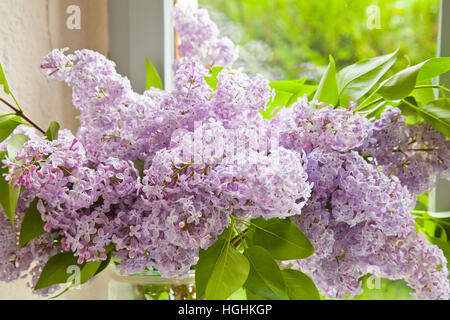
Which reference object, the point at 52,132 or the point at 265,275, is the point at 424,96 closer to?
the point at 265,275

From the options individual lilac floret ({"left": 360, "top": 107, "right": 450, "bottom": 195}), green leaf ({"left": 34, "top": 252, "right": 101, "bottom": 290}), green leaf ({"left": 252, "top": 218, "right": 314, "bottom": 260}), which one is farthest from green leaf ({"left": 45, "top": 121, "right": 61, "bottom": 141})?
individual lilac floret ({"left": 360, "top": 107, "right": 450, "bottom": 195})

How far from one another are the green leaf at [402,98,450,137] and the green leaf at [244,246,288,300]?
0.26m

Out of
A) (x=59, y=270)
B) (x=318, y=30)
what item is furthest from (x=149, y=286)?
(x=318, y=30)

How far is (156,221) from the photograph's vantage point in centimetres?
41

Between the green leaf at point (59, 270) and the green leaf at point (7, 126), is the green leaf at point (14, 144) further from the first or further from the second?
the green leaf at point (59, 270)

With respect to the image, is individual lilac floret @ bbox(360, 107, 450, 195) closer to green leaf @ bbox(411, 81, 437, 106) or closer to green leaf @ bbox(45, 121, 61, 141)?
green leaf @ bbox(411, 81, 437, 106)

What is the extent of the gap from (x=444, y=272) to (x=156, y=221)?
0.36m

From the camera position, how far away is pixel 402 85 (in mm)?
472

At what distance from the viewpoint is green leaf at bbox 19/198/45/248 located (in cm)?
46

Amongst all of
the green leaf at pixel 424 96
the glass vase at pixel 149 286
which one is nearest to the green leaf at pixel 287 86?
the green leaf at pixel 424 96

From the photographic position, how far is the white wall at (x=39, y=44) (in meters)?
0.65

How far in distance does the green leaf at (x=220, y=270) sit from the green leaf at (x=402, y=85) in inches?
9.3

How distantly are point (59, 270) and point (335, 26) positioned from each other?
24.9 inches
